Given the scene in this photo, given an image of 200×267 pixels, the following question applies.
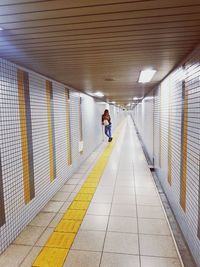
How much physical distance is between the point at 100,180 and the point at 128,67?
9.54 ft

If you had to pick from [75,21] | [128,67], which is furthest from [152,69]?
[75,21]

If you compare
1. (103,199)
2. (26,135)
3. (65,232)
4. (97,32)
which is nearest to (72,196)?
(103,199)

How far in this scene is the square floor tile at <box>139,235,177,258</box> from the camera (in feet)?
8.38

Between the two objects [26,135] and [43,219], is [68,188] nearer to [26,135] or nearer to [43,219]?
[43,219]

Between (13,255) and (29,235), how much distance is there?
413 millimetres

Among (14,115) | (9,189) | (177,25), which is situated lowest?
(9,189)

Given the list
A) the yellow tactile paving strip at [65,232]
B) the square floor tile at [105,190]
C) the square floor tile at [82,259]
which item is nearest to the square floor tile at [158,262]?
the square floor tile at [82,259]

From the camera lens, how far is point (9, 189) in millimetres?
2781

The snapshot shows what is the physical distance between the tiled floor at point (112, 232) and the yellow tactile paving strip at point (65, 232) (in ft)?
0.24

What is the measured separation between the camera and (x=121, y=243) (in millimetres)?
2770

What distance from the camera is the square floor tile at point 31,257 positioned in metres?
2.42

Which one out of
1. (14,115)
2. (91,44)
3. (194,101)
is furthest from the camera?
(14,115)

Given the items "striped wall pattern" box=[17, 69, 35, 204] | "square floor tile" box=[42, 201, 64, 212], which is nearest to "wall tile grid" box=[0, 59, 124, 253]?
"striped wall pattern" box=[17, 69, 35, 204]

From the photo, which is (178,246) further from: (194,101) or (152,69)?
(152,69)
